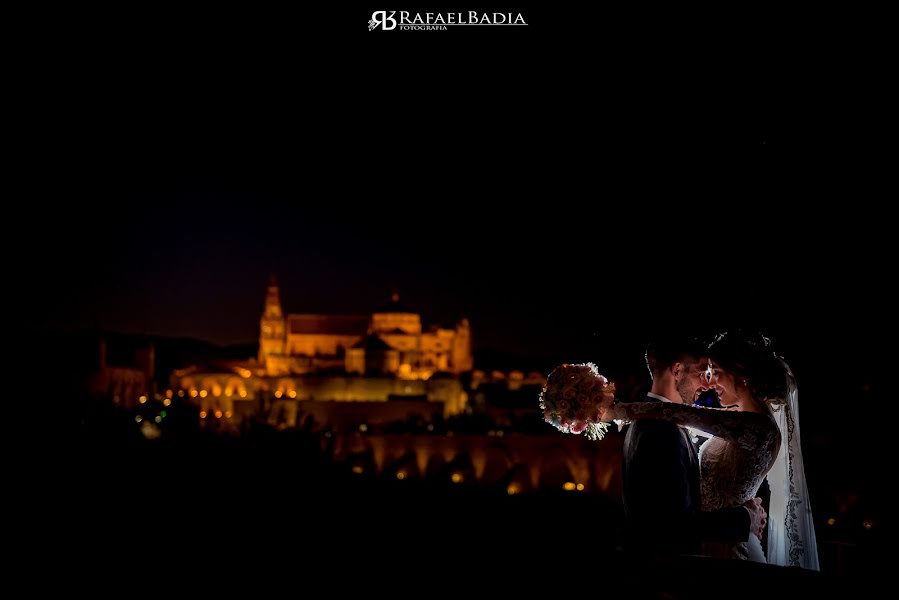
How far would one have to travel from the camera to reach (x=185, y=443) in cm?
2391

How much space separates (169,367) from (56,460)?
2907 inches

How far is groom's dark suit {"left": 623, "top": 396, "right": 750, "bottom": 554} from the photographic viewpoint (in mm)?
3914

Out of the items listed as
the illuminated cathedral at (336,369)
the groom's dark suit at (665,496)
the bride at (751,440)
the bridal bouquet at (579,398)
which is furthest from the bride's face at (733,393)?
the illuminated cathedral at (336,369)

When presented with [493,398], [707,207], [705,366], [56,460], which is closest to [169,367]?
[493,398]

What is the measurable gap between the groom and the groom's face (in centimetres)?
10

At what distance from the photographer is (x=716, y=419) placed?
400 cm

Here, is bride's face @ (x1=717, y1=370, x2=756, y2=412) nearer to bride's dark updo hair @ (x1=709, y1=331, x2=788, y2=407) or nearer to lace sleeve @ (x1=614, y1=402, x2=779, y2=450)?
bride's dark updo hair @ (x1=709, y1=331, x2=788, y2=407)

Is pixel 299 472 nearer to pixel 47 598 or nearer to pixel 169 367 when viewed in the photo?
pixel 47 598

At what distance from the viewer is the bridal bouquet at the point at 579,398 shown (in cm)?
407

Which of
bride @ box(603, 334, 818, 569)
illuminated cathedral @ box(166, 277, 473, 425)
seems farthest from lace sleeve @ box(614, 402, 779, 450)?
illuminated cathedral @ box(166, 277, 473, 425)

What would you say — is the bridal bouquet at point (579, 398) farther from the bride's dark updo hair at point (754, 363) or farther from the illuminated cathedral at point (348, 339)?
the illuminated cathedral at point (348, 339)

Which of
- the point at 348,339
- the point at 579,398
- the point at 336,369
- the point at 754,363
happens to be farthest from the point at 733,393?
the point at 348,339

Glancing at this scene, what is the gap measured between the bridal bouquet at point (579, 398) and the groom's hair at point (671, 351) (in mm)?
219

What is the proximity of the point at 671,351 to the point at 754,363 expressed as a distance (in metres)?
0.37
